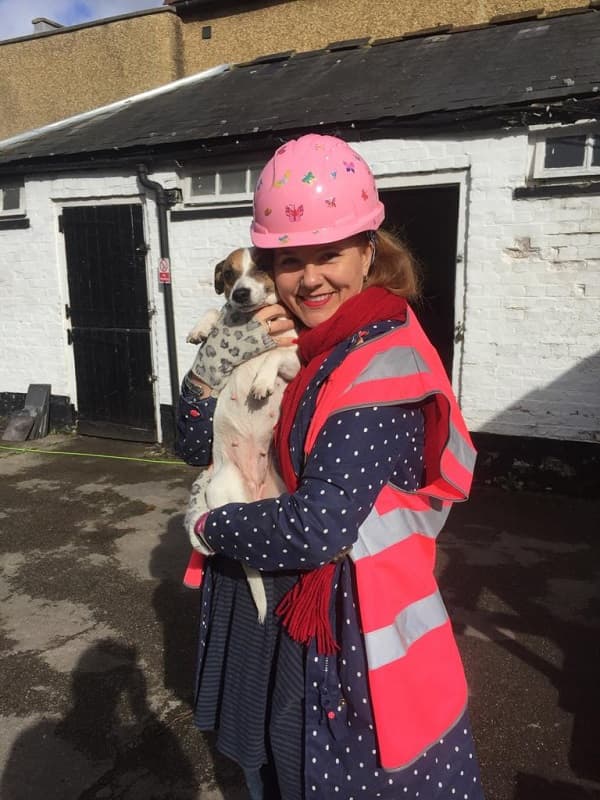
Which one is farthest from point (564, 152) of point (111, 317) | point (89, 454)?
point (89, 454)

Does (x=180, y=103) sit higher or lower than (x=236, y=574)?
higher

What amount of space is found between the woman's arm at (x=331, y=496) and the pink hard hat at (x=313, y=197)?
1.54 feet

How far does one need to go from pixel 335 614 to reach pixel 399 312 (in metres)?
0.75

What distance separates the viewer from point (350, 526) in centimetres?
133

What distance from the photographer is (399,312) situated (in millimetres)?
1529

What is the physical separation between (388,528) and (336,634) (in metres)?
0.29

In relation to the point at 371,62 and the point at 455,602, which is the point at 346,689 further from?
the point at 371,62

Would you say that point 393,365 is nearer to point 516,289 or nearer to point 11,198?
point 516,289

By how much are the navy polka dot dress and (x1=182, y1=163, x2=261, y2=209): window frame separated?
5943 mm

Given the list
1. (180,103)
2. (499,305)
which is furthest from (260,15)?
(499,305)

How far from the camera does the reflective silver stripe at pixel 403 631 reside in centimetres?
138

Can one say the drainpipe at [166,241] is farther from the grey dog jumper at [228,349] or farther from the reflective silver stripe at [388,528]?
the reflective silver stripe at [388,528]

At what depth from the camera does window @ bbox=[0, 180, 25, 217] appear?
840 cm

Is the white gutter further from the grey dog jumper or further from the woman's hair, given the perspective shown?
the woman's hair
